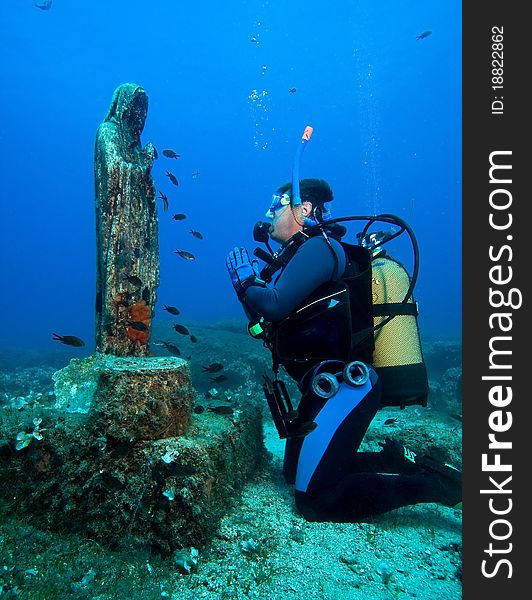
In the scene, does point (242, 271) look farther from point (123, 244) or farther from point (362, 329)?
point (123, 244)

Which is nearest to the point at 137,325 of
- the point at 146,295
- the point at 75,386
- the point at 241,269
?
the point at 146,295

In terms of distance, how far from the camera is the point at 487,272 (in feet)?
8.86

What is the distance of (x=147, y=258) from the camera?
5.17m

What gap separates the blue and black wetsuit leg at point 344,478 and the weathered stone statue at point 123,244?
2.98m

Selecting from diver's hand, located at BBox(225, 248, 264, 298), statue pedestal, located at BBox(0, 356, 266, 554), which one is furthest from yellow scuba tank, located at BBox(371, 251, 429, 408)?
statue pedestal, located at BBox(0, 356, 266, 554)

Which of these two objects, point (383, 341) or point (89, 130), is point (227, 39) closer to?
point (89, 130)

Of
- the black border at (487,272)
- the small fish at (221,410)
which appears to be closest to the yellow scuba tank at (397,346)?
the black border at (487,272)

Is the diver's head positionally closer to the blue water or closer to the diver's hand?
the diver's hand

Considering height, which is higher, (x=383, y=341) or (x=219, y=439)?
(x=383, y=341)

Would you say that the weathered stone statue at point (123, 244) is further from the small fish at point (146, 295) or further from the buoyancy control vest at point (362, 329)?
the buoyancy control vest at point (362, 329)

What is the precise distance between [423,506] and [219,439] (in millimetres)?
2710

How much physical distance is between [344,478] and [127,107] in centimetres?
600

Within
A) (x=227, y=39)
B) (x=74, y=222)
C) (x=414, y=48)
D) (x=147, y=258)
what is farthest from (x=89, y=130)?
(x=147, y=258)

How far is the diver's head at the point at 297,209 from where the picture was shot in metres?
4.37
